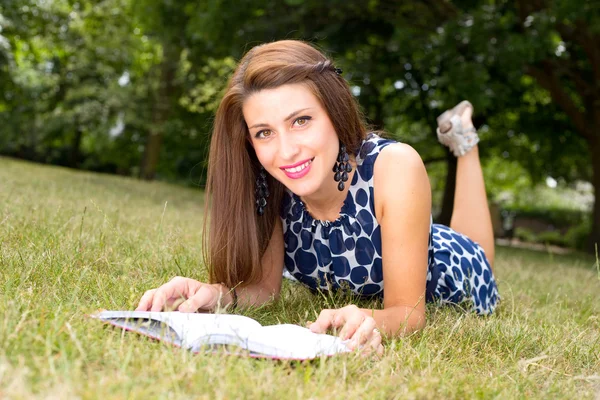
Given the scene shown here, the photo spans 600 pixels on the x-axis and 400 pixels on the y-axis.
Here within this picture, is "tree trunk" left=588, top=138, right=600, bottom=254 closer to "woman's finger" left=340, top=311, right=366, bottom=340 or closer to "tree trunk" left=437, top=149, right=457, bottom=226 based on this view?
"tree trunk" left=437, top=149, right=457, bottom=226

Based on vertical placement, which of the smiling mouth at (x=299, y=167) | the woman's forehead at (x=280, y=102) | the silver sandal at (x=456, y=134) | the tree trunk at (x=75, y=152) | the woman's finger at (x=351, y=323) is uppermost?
the silver sandal at (x=456, y=134)

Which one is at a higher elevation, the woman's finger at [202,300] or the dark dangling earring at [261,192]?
the dark dangling earring at [261,192]

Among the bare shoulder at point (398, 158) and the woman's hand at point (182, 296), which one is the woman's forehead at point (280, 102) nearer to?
the bare shoulder at point (398, 158)

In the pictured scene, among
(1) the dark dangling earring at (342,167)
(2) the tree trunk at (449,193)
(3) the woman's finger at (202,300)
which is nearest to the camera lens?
(3) the woman's finger at (202,300)

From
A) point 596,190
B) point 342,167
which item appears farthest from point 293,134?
point 596,190

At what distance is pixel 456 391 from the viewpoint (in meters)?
1.86

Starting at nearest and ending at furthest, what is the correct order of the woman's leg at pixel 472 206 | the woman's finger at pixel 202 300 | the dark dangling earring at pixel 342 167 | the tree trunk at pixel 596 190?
the woman's finger at pixel 202 300
the dark dangling earring at pixel 342 167
the woman's leg at pixel 472 206
the tree trunk at pixel 596 190

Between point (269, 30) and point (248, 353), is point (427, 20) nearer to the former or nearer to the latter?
point (269, 30)

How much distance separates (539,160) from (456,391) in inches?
612

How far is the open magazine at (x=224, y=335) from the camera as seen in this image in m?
1.92

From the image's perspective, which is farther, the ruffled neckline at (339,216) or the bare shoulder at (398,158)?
the ruffled neckline at (339,216)

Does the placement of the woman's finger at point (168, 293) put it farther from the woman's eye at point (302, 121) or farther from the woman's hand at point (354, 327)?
the woman's eye at point (302, 121)

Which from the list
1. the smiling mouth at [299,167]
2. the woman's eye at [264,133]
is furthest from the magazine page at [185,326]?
the woman's eye at [264,133]

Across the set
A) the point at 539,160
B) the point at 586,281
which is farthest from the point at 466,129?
the point at 539,160
